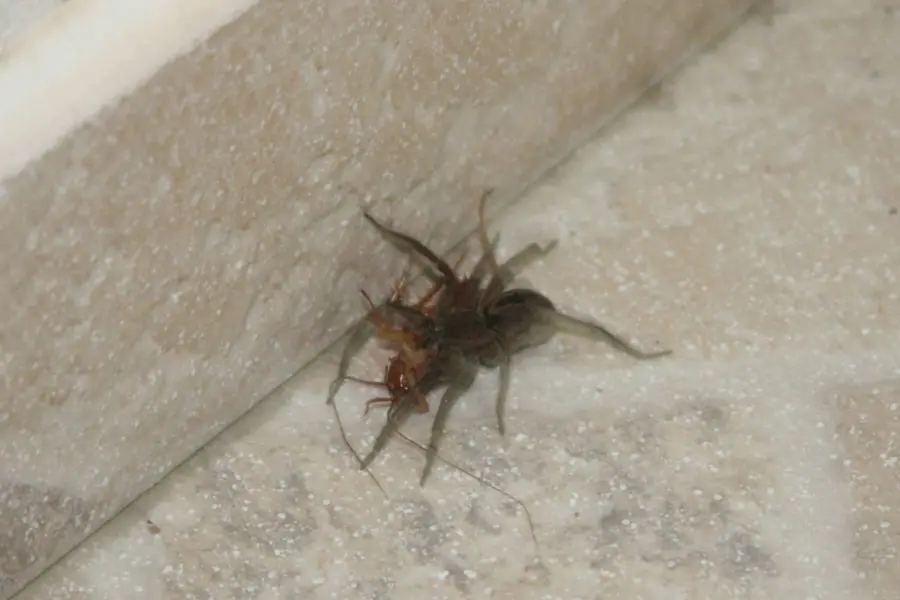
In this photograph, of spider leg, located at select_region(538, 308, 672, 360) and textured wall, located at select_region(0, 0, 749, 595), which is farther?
spider leg, located at select_region(538, 308, 672, 360)

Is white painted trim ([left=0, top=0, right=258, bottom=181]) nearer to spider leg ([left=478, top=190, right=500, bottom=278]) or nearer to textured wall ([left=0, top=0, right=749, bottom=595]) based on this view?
textured wall ([left=0, top=0, right=749, bottom=595])

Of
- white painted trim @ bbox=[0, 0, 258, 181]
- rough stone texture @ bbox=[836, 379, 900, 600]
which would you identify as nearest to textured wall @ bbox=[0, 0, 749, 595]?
white painted trim @ bbox=[0, 0, 258, 181]

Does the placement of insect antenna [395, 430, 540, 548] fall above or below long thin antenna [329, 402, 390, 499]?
below

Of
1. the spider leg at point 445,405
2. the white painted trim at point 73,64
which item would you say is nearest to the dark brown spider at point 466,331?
the spider leg at point 445,405

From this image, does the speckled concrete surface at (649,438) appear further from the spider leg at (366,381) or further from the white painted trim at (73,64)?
the white painted trim at (73,64)

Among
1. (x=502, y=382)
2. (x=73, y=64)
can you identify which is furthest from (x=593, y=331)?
(x=73, y=64)

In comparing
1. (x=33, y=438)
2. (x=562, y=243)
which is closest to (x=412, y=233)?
(x=562, y=243)

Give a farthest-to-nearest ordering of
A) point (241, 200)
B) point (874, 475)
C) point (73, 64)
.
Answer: point (874, 475)
point (241, 200)
point (73, 64)

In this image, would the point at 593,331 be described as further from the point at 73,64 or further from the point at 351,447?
the point at 73,64
